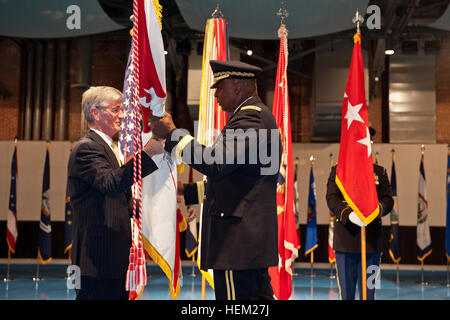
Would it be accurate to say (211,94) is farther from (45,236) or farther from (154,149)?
(45,236)

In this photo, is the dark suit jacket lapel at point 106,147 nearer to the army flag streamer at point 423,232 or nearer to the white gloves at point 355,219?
the white gloves at point 355,219

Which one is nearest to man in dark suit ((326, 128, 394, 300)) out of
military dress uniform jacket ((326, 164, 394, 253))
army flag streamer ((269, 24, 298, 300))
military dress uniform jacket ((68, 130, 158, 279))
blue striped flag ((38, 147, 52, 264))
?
military dress uniform jacket ((326, 164, 394, 253))

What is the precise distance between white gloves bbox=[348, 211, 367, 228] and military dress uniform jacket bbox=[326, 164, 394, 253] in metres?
0.05

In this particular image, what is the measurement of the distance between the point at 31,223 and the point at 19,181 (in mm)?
1019

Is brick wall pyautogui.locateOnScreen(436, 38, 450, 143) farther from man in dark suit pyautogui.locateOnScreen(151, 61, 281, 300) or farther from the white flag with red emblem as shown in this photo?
the white flag with red emblem

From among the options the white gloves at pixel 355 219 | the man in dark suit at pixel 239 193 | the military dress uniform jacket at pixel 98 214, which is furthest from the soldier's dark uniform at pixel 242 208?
the white gloves at pixel 355 219

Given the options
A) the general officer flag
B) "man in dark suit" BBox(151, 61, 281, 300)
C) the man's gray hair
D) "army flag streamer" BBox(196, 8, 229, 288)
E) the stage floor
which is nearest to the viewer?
"man in dark suit" BBox(151, 61, 281, 300)

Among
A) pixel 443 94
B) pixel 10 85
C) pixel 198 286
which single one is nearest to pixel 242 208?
pixel 198 286

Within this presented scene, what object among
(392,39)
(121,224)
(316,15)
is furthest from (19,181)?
(121,224)

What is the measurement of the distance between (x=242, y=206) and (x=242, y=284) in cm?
36

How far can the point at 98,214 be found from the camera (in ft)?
8.04

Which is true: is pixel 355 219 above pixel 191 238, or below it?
above

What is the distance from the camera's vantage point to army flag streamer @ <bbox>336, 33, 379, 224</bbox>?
168 inches

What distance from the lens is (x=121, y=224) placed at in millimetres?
2492
